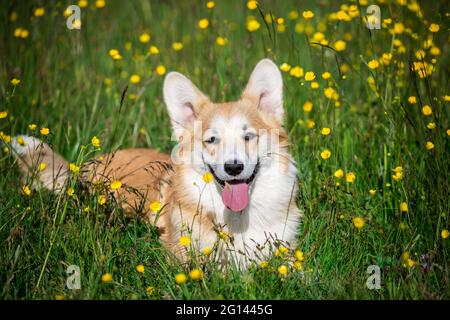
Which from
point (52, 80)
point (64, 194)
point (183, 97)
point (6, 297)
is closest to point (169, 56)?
point (52, 80)

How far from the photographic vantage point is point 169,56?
213 inches

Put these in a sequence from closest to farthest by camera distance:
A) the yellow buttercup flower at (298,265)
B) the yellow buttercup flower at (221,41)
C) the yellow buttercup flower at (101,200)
Result: the yellow buttercup flower at (298,265) → the yellow buttercup flower at (101,200) → the yellow buttercup flower at (221,41)

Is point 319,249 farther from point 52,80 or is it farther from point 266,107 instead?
point 52,80

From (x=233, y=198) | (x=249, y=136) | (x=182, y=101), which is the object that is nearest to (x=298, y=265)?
(x=233, y=198)

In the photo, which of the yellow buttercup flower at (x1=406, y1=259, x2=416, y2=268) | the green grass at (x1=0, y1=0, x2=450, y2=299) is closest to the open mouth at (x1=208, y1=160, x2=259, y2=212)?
the green grass at (x1=0, y1=0, x2=450, y2=299)

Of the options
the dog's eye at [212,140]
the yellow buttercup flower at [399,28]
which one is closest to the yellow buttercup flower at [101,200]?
the dog's eye at [212,140]

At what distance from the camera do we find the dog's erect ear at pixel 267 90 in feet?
11.5

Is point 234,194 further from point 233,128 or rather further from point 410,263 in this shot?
A: point 410,263

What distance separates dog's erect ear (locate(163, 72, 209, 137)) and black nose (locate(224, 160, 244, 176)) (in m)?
0.61

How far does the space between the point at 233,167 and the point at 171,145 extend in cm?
146

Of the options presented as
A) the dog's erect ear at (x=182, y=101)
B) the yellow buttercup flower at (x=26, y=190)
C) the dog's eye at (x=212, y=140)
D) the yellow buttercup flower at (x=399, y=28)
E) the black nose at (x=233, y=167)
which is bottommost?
the yellow buttercup flower at (x=26, y=190)

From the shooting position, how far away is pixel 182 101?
3.64 m

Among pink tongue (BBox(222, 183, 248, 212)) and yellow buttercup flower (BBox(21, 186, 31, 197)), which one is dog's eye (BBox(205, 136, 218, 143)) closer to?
pink tongue (BBox(222, 183, 248, 212))

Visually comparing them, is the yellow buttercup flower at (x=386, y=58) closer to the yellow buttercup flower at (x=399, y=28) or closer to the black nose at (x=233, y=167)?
the yellow buttercup flower at (x=399, y=28)
